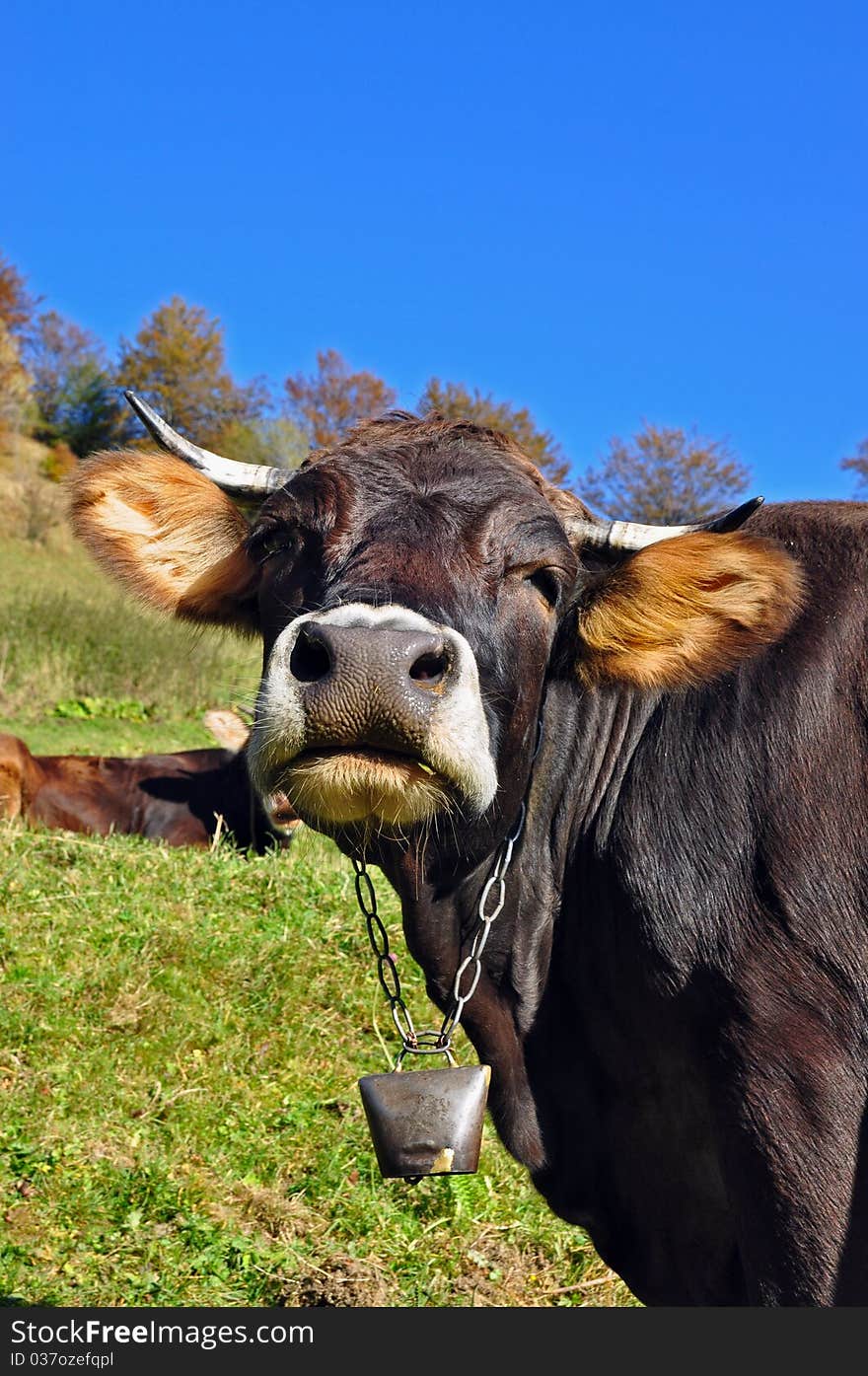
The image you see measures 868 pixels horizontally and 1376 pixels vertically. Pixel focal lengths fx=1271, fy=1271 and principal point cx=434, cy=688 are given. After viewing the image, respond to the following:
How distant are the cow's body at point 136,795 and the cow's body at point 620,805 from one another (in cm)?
848

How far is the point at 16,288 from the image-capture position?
205 ft

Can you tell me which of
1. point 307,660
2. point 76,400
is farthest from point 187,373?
point 307,660

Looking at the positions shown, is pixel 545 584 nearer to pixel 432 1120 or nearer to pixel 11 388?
pixel 432 1120

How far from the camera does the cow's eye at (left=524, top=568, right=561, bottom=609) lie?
12.4 feet

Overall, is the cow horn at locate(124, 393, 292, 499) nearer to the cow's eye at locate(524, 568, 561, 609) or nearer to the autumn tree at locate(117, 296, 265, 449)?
the cow's eye at locate(524, 568, 561, 609)

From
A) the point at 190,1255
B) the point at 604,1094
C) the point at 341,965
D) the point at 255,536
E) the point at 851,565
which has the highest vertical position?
the point at 851,565

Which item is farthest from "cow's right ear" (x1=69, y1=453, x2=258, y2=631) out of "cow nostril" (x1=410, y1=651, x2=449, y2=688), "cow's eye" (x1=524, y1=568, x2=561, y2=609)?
"cow nostril" (x1=410, y1=651, x2=449, y2=688)

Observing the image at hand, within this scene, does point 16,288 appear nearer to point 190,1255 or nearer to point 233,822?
point 233,822

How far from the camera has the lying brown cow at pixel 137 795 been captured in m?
12.6

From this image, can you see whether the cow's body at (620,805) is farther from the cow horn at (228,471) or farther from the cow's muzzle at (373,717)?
the cow horn at (228,471)

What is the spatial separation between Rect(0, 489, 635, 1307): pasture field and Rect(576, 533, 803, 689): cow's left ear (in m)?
1.17

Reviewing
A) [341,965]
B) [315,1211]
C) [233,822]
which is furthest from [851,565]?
[233,822]

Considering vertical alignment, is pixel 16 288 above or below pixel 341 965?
above

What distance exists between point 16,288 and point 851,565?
65721 millimetres
